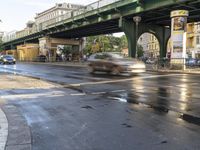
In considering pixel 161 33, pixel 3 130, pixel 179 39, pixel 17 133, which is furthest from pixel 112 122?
pixel 161 33

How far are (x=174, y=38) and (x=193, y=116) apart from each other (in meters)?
24.9

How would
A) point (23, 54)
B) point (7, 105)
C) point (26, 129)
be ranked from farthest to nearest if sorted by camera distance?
point (23, 54) → point (7, 105) → point (26, 129)

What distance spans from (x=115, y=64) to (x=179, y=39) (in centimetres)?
1085

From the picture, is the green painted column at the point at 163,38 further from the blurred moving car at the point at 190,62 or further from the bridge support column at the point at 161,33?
the blurred moving car at the point at 190,62

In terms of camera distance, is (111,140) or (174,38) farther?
(174,38)

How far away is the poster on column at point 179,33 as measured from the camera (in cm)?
3083

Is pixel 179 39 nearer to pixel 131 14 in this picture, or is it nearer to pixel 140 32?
pixel 131 14

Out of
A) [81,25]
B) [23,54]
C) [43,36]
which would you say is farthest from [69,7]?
[81,25]

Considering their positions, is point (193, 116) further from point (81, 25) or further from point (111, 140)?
point (81, 25)

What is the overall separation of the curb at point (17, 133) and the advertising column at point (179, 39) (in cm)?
2497

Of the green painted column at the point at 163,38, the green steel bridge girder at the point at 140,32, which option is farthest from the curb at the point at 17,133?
the green painted column at the point at 163,38

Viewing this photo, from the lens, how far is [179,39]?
101 feet

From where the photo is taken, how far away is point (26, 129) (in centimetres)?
633

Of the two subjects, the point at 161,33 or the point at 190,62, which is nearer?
the point at 190,62
